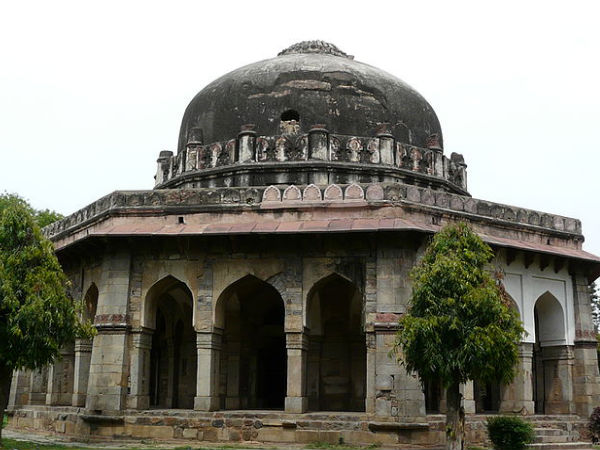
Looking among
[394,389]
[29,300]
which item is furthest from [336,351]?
[29,300]

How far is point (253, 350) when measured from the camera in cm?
1617

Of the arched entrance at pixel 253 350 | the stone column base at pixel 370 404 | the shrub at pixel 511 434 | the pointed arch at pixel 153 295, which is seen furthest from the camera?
the arched entrance at pixel 253 350

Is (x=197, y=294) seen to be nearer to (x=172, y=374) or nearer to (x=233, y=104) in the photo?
(x=172, y=374)

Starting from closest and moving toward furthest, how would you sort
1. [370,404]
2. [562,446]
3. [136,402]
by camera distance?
1. [370,404]
2. [562,446]
3. [136,402]

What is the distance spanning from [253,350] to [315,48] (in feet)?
26.6

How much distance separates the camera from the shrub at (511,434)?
1260 centimetres

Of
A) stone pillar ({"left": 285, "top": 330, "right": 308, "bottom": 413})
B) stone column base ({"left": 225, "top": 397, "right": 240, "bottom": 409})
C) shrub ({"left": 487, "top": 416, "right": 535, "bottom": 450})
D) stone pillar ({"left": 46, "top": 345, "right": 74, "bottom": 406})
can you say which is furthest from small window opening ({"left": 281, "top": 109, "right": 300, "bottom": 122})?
shrub ({"left": 487, "top": 416, "right": 535, "bottom": 450})

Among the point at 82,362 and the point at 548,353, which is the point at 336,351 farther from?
the point at 82,362

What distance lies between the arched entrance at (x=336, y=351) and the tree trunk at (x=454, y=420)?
431 cm

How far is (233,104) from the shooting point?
693 inches

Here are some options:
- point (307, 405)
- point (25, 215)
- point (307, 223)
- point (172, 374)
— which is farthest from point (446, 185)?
point (25, 215)

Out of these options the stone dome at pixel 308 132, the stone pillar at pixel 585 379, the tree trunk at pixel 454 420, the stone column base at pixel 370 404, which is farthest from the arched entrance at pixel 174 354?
the stone pillar at pixel 585 379

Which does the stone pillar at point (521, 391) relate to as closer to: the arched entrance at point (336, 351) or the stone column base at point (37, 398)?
the arched entrance at point (336, 351)

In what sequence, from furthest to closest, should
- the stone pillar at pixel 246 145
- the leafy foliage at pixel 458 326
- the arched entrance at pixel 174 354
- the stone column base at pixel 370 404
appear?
the arched entrance at pixel 174 354 → the stone pillar at pixel 246 145 → the stone column base at pixel 370 404 → the leafy foliage at pixel 458 326
